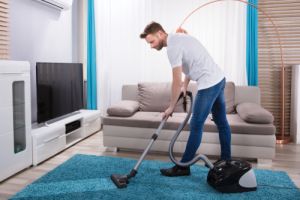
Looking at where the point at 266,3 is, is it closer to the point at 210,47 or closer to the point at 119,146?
the point at 210,47

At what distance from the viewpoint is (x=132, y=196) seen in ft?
7.14

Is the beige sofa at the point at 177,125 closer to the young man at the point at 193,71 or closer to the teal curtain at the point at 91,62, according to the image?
the young man at the point at 193,71

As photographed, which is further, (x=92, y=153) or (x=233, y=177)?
(x=92, y=153)

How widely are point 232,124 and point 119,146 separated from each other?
123 centimetres

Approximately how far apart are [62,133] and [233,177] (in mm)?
1943

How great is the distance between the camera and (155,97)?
375cm

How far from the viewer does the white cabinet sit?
7.81ft

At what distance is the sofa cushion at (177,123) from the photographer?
293 cm

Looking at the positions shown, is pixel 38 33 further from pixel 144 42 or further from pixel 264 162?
pixel 264 162

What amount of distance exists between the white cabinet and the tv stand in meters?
0.11

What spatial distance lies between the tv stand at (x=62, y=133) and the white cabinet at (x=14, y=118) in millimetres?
105

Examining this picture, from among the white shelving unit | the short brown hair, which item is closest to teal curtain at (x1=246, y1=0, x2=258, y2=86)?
the white shelving unit

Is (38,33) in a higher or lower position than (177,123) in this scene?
higher

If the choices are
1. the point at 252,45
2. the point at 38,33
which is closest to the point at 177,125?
the point at 252,45
